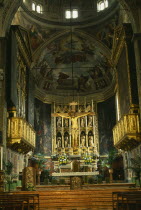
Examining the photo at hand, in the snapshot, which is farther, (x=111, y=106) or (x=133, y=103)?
(x=111, y=106)

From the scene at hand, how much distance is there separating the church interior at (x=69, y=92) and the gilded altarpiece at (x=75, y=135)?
4.1 inches

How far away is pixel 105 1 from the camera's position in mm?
26297

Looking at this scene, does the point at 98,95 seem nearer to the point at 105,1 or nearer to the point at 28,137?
the point at 105,1

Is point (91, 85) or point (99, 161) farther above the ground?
point (91, 85)

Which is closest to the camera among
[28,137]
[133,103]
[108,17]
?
[133,103]

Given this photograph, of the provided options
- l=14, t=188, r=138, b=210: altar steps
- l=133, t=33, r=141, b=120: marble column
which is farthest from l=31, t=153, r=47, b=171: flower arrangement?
l=133, t=33, r=141, b=120: marble column

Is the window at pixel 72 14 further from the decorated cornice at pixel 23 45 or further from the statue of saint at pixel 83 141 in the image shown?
the statue of saint at pixel 83 141

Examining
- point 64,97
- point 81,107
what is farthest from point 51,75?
point 81,107

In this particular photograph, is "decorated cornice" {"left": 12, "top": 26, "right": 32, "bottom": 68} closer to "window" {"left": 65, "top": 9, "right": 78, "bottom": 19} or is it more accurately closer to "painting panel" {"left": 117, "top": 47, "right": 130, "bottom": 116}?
"window" {"left": 65, "top": 9, "right": 78, "bottom": 19}

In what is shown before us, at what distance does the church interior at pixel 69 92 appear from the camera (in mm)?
17656

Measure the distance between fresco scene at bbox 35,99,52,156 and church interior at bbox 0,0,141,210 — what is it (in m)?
0.10

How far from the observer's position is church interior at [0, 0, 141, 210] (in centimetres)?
1766

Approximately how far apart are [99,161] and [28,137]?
9.54 m

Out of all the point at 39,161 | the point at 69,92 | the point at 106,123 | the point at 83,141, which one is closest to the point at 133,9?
the point at 106,123
